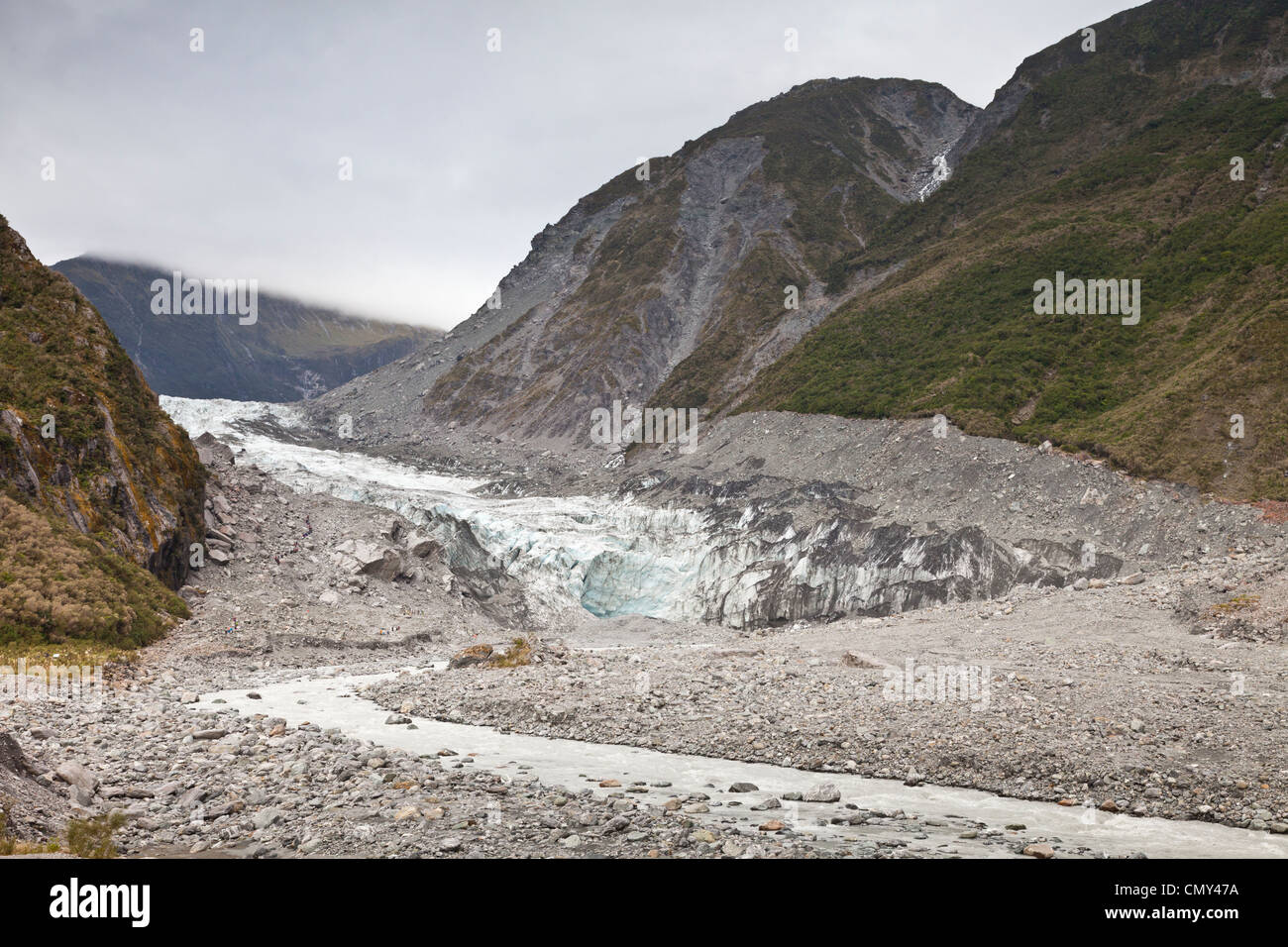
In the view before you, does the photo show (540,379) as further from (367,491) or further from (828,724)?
(828,724)

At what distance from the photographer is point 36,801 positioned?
938 centimetres

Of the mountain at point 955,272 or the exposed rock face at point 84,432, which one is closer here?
the exposed rock face at point 84,432

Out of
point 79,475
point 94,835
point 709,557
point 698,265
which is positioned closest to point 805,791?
point 94,835

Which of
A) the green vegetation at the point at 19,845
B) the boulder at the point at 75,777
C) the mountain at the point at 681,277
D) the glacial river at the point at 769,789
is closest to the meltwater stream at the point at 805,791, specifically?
the glacial river at the point at 769,789

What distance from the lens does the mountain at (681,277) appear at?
358ft

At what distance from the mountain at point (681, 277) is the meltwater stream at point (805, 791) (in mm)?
72294

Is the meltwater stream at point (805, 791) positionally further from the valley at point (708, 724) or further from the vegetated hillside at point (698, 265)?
the vegetated hillside at point (698, 265)

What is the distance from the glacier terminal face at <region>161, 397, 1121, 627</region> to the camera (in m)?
38.6

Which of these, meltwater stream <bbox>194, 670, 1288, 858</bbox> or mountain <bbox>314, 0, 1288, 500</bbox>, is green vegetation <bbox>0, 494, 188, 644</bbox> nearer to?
meltwater stream <bbox>194, 670, 1288, 858</bbox>

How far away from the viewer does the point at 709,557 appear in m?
49.2

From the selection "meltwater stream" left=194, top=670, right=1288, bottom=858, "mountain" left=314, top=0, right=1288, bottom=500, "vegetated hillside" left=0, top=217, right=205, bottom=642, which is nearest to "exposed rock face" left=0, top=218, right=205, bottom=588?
"vegetated hillside" left=0, top=217, right=205, bottom=642

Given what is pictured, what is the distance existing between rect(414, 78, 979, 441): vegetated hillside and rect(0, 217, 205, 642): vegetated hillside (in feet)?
196

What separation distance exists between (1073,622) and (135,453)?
39328 millimetres
